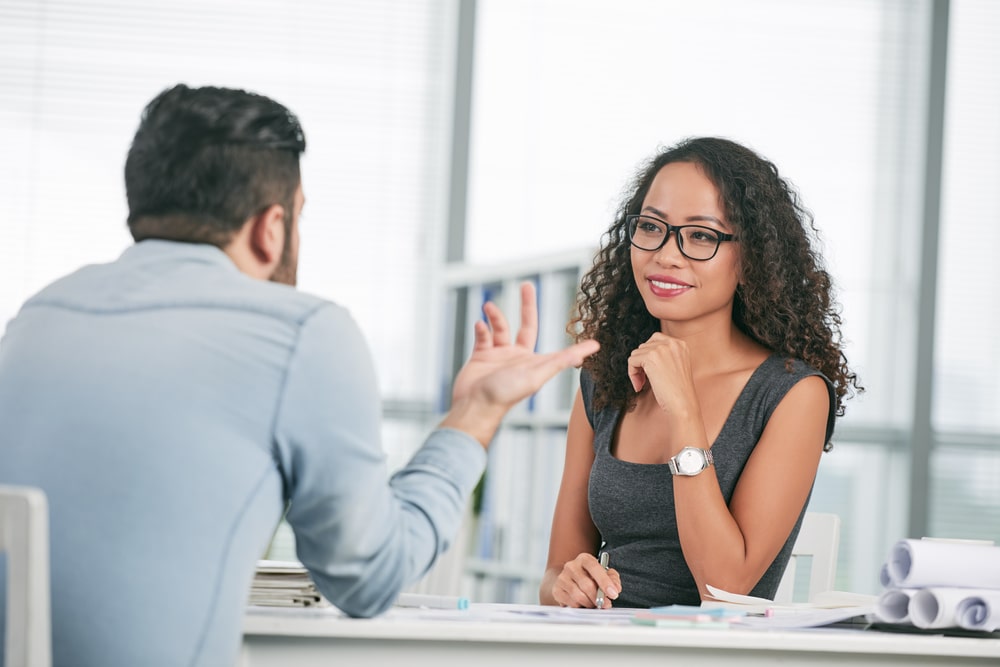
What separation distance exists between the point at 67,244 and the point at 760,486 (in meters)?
2.98

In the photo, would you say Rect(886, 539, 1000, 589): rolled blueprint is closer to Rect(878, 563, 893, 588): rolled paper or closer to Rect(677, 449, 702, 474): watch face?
Rect(878, 563, 893, 588): rolled paper

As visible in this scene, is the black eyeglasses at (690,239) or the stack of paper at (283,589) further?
the black eyeglasses at (690,239)

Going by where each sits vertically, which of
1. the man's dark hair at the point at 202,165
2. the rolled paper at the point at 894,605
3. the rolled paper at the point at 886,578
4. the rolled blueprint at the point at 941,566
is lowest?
the rolled paper at the point at 894,605

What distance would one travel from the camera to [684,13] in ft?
14.1

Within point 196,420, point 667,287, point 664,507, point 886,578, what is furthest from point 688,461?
point 196,420

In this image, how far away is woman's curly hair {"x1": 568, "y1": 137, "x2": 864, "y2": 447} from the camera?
1.95 m

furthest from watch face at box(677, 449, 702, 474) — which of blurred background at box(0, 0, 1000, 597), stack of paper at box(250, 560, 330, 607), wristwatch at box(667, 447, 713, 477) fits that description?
blurred background at box(0, 0, 1000, 597)

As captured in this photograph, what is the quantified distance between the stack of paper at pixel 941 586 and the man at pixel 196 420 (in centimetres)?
56

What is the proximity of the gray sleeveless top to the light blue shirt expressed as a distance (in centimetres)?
80

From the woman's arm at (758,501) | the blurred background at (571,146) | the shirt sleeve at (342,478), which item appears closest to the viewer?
the shirt sleeve at (342,478)

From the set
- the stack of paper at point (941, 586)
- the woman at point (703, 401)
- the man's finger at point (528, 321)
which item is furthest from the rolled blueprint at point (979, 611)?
the man's finger at point (528, 321)

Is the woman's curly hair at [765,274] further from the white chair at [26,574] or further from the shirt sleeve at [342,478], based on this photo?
the white chair at [26,574]

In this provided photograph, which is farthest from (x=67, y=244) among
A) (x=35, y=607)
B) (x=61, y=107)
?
(x=35, y=607)

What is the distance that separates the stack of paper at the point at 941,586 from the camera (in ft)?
4.16
